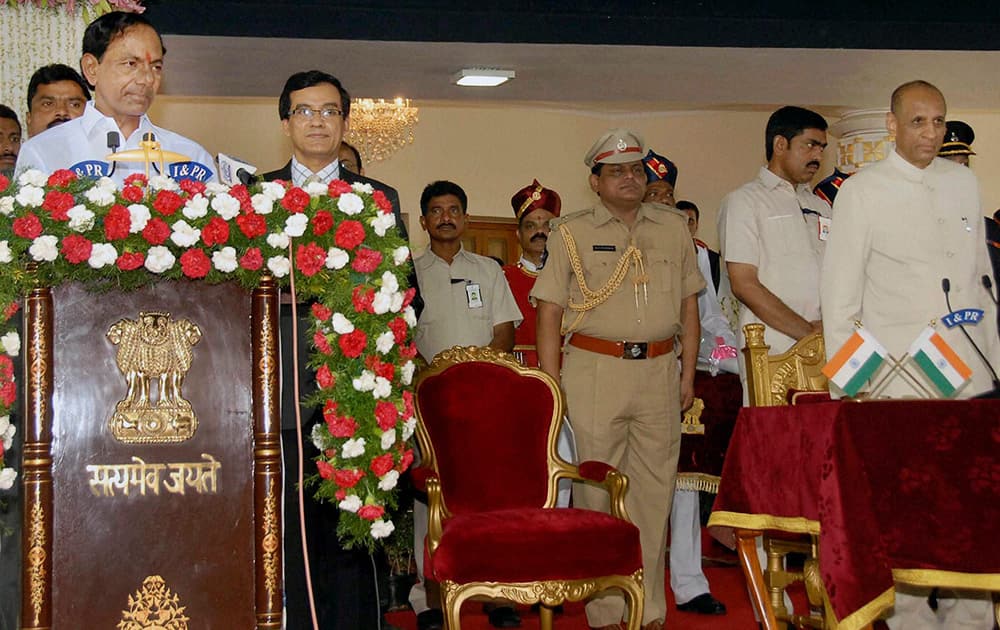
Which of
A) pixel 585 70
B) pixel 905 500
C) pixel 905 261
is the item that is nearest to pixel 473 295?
pixel 905 261

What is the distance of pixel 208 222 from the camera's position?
242cm

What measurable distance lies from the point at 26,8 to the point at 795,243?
3.25 meters

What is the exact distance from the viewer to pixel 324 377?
2.57 m

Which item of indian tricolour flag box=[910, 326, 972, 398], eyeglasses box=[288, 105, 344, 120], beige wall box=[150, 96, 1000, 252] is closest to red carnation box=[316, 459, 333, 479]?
eyeglasses box=[288, 105, 344, 120]

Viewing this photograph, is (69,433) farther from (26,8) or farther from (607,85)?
(607,85)

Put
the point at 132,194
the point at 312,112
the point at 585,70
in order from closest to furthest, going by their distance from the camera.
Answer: the point at 132,194 < the point at 312,112 < the point at 585,70

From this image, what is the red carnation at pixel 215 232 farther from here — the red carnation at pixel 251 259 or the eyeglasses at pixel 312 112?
the eyeglasses at pixel 312 112

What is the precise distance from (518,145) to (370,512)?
9.21 m

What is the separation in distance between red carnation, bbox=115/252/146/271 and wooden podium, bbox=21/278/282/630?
7 centimetres

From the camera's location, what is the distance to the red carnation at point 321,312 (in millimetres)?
2574

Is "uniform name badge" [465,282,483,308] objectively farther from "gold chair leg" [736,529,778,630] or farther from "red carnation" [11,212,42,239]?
"red carnation" [11,212,42,239]

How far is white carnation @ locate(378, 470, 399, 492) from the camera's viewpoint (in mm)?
2627

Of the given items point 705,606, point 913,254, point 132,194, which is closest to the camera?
point 132,194

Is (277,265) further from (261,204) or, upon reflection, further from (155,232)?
(155,232)
